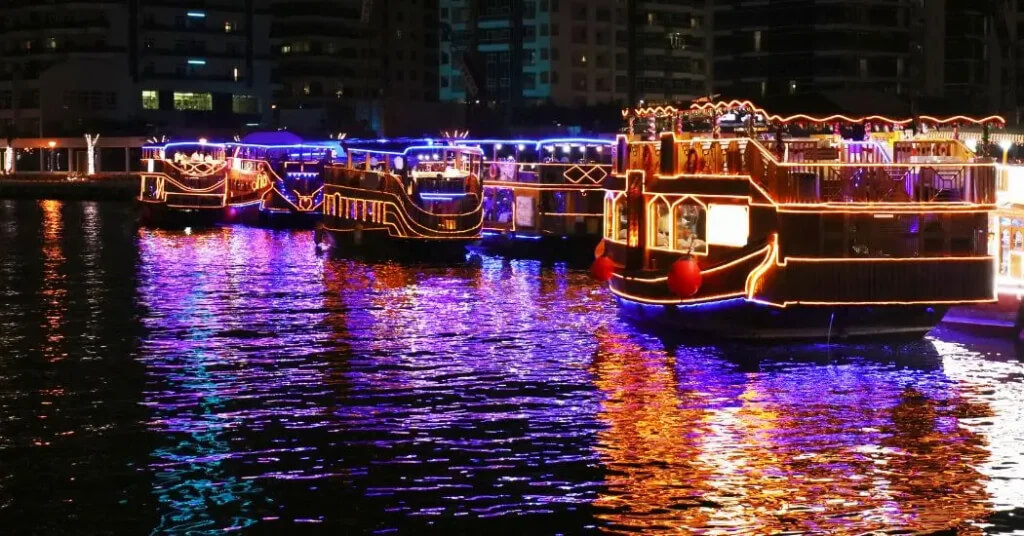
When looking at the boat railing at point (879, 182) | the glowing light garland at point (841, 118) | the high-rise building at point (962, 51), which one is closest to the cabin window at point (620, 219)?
the glowing light garland at point (841, 118)

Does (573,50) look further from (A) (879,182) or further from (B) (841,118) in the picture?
(A) (879,182)

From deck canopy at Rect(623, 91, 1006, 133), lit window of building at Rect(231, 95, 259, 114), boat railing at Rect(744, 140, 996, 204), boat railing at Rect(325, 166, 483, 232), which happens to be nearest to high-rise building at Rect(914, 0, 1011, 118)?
lit window of building at Rect(231, 95, 259, 114)

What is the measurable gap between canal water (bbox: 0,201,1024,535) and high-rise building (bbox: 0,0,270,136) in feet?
408

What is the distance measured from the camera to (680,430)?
1119 inches

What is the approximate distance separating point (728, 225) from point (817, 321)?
3549mm

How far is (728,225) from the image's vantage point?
39.3 m

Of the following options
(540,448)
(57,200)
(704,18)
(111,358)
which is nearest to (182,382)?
(111,358)

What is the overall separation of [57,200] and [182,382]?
121m

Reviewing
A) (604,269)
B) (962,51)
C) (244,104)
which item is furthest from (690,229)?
(244,104)

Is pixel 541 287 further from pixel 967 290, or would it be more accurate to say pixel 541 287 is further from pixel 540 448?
pixel 540 448

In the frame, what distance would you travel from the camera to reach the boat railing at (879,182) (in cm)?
3619

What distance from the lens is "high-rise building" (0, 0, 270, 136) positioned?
16838cm

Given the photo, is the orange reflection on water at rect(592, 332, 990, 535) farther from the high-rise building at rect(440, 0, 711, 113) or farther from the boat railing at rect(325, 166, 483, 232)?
the high-rise building at rect(440, 0, 711, 113)

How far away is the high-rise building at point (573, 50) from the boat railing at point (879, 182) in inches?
5067
